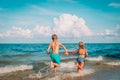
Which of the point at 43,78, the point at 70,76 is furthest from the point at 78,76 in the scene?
the point at 43,78

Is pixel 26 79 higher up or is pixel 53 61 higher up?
pixel 53 61

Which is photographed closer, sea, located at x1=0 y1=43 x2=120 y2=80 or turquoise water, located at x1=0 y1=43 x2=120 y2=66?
sea, located at x1=0 y1=43 x2=120 y2=80

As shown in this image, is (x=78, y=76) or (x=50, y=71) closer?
(x=78, y=76)

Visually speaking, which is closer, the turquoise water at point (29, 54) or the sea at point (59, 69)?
the sea at point (59, 69)

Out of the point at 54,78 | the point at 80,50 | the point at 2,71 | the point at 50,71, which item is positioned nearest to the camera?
the point at 54,78

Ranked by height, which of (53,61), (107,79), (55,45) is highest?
(55,45)

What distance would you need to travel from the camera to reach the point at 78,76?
11.4m

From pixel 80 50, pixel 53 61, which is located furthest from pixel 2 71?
pixel 80 50

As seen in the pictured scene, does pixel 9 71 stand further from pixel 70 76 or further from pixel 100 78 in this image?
pixel 100 78

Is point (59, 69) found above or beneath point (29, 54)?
beneath

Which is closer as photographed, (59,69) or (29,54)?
(59,69)

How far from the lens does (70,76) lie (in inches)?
437

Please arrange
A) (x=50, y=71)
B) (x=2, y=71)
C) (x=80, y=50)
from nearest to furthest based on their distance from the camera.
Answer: (x=80, y=50) → (x=50, y=71) → (x=2, y=71)

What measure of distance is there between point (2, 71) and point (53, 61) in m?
4.88
